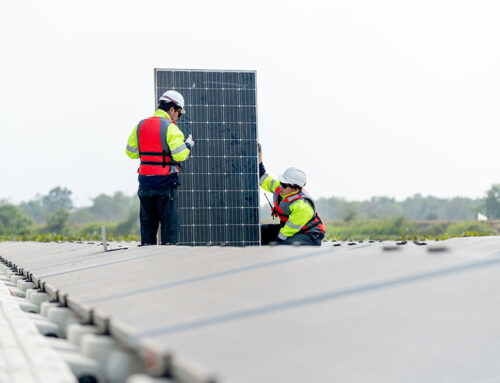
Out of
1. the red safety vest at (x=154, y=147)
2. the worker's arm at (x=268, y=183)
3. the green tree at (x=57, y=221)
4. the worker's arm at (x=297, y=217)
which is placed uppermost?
the red safety vest at (x=154, y=147)

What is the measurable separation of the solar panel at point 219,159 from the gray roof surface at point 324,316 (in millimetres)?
8328

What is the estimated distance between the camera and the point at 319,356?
210cm

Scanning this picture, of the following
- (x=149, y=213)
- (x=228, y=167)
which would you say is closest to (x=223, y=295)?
(x=149, y=213)

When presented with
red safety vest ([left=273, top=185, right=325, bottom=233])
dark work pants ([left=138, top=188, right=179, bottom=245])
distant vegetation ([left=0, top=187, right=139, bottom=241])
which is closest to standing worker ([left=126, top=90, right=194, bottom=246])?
dark work pants ([left=138, top=188, right=179, bottom=245])

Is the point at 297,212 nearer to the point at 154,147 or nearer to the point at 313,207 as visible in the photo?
the point at 313,207

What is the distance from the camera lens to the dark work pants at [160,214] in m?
8.79

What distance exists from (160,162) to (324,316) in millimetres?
6472

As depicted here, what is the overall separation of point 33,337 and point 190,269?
127cm

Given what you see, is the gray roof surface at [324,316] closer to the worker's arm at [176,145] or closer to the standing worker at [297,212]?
the worker's arm at [176,145]

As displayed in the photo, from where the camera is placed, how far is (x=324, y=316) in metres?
2.53

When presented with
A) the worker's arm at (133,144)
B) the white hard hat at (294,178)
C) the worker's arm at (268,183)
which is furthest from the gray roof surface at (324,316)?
the worker's arm at (268,183)

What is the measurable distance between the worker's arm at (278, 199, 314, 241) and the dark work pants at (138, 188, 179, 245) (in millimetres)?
1534

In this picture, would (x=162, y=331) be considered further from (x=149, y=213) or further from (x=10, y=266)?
(x=10, y=266)

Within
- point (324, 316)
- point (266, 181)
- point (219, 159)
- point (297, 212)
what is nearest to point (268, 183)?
point (266, 181)
